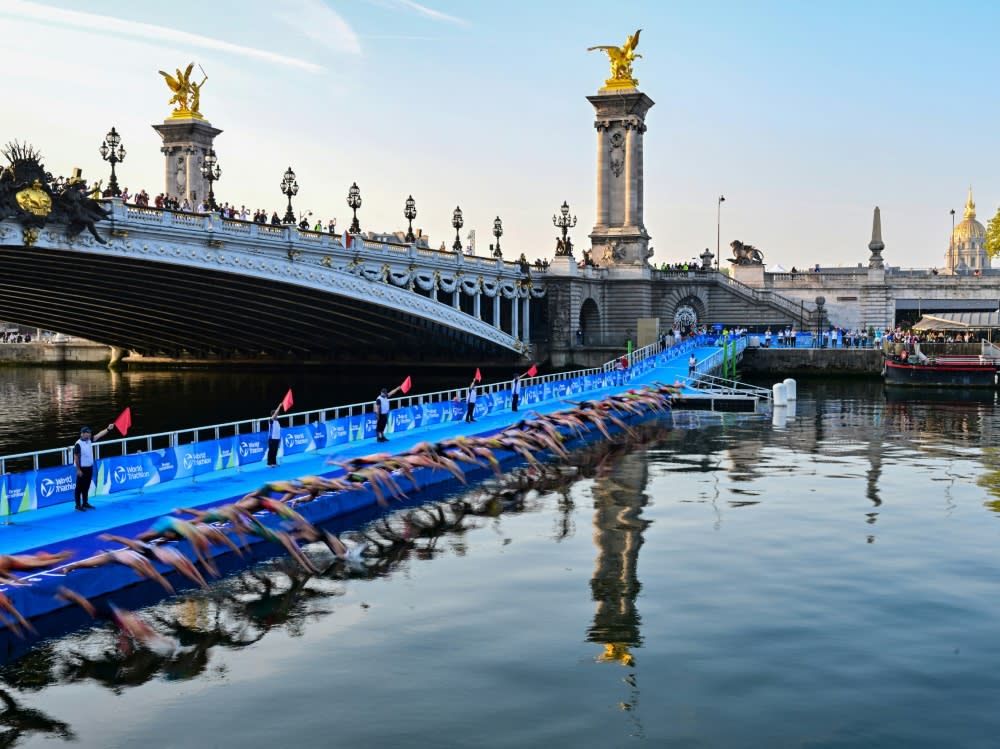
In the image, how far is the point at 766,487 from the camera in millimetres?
34531

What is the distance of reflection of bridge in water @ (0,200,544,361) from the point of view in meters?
52.9

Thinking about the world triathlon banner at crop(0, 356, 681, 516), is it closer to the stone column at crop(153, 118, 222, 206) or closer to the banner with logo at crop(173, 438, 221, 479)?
the banner with logo at crop(173, 438, 221, 479)

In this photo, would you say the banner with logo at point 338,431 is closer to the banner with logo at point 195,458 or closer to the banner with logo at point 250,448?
the banner with logo at point 250,448

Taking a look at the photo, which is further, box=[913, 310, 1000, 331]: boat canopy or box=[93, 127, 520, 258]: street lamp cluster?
box=[913, 310, 1000, 331]: boat canopy

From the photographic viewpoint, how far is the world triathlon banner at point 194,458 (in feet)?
81.6

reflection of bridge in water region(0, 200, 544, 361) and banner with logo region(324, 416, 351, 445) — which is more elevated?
reflection of bridge in water region(0, 200, 544, 361)

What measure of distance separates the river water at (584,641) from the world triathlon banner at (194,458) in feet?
17.3

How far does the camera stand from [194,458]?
98.1 ft

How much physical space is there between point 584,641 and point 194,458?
14963 millimetres

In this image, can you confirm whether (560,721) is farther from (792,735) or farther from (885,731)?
(885,731)

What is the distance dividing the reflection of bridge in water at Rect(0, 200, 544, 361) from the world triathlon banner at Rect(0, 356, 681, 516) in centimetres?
1725

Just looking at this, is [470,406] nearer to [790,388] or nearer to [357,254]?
[790,388]

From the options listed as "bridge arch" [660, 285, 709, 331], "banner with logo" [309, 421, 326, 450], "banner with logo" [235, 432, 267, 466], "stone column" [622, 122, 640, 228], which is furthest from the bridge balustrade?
"banner with logo" [235, 432, 267, 466]

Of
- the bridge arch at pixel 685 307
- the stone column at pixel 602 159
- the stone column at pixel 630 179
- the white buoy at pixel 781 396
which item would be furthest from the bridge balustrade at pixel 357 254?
the white buoy at pixel 781 396
